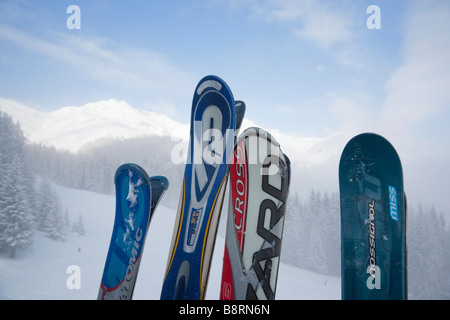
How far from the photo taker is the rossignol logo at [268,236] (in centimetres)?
192

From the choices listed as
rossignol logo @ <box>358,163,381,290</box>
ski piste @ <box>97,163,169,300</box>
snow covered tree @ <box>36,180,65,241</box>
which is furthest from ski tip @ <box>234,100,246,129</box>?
snow covered tree @ <box>36,180,65,241</box>

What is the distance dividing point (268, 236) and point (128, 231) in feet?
3.39

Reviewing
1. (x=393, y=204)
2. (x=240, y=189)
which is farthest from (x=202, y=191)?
(x=393, y=204)

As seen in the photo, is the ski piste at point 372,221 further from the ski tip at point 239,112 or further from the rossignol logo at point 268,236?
the ski tip at point 239,112

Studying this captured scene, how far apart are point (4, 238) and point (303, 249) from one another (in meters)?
11.1

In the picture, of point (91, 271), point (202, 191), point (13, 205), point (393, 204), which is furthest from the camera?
point (91, 271)

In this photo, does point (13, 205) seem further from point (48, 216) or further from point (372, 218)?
point (372, 218)

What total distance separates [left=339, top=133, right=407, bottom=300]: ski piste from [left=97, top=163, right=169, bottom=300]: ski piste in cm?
144

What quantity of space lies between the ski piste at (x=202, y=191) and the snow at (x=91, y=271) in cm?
756

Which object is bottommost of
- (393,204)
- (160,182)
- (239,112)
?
(393,204)

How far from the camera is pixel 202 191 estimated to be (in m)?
2.03

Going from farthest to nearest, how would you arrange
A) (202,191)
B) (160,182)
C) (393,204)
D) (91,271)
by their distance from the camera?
(91,271), (160,182), (202,191), (393,204)

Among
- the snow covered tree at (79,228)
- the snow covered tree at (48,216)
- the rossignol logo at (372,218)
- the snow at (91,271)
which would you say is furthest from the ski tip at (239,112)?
the snow covered tree at (79,228)

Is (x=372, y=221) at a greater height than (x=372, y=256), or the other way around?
(x=372, y=221)
